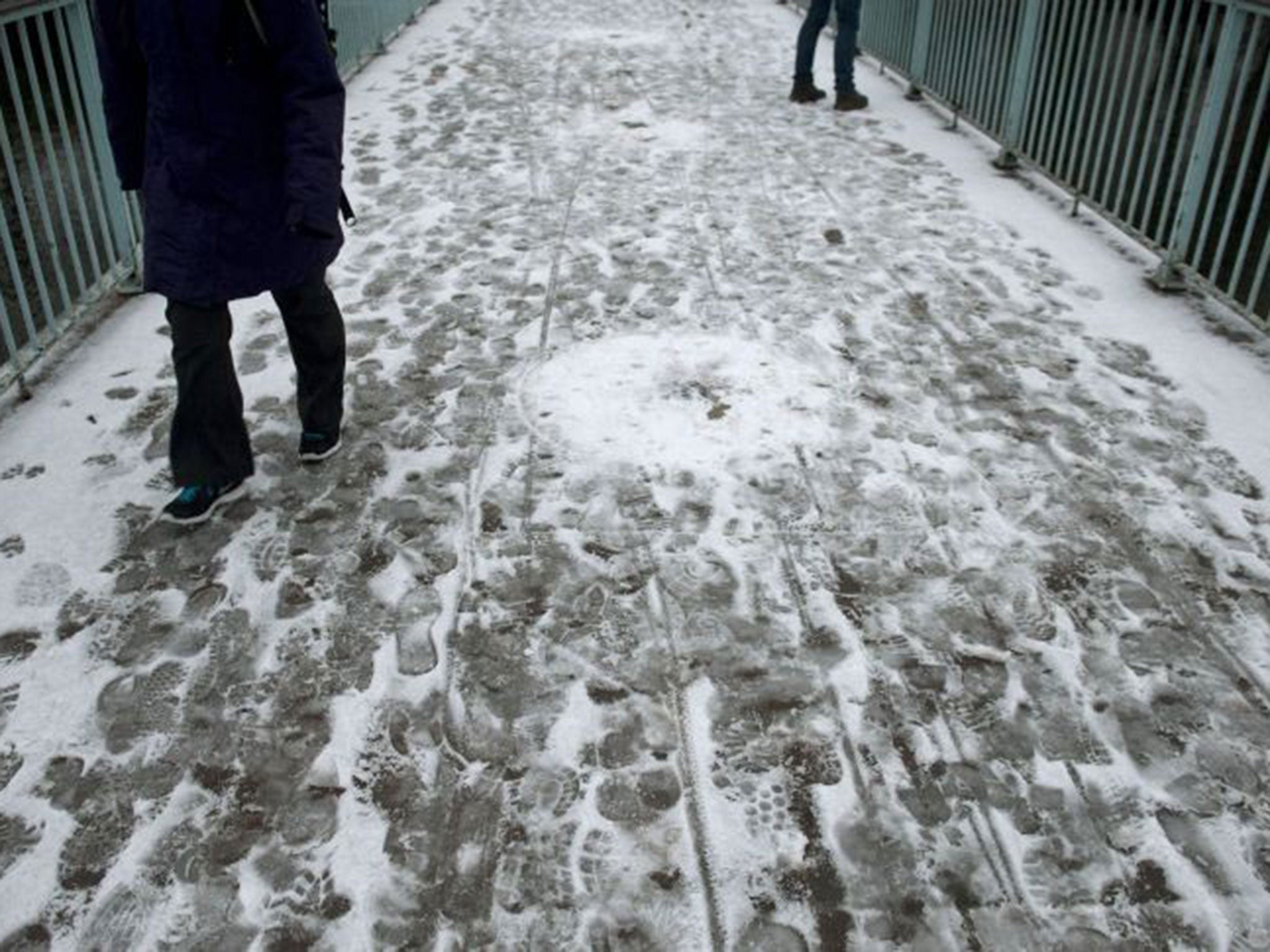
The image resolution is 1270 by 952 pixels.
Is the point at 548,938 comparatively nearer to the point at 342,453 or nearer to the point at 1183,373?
the point at 342,453

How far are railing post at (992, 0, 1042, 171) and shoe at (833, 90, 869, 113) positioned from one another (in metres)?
1.69

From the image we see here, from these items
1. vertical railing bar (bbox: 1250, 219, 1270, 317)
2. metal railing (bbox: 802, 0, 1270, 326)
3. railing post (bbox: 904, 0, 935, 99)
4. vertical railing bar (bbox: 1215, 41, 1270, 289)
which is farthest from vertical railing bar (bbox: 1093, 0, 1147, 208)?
railing post (bbox: 904, 0, 935, 99)

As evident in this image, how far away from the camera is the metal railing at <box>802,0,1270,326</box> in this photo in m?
4.69

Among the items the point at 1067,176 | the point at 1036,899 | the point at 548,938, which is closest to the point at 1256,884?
the point at 1036,899

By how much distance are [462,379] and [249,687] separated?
72.2 inches

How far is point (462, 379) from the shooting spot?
13.9 feet

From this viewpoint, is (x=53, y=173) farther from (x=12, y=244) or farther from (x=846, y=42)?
(x=846, y=42)

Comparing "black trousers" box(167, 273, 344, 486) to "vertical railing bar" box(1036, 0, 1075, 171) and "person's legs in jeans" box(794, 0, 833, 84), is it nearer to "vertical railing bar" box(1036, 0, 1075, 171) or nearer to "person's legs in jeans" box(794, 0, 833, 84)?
"vertical railing bar" box(1036, 0, 1075, 171)

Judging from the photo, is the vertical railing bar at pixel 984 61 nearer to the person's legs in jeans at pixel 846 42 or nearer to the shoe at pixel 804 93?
the person's legs in jeans at pixel 846 42

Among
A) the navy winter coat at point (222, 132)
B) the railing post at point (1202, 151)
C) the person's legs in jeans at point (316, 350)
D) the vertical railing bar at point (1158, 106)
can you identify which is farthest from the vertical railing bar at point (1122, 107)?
the navy winter coat at point (222, 132)

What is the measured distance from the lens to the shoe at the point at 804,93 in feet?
29.1

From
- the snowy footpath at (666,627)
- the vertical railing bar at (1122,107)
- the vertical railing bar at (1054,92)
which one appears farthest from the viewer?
the vertical railing bar at (1054,92)

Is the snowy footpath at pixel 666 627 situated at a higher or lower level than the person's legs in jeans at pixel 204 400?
lower

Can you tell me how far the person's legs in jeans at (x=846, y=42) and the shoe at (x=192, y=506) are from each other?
6810 mm
